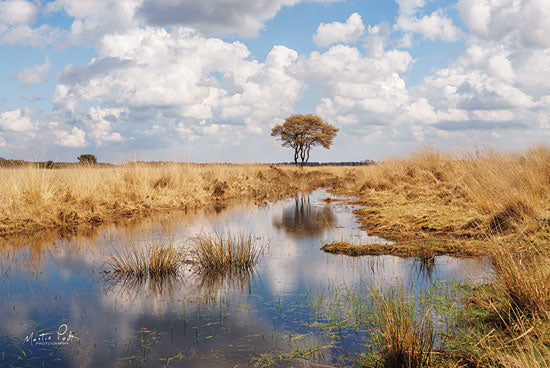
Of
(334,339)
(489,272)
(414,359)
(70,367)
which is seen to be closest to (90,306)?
(70,367)

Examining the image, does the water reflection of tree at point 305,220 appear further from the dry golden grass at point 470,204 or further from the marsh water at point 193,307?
the marsh water at point 193,307

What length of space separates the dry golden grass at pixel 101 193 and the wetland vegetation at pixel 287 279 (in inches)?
3.0

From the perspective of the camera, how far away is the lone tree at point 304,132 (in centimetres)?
4831

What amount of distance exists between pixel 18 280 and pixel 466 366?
21.6 ft

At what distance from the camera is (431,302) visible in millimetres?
4758

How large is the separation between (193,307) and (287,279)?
167 cm

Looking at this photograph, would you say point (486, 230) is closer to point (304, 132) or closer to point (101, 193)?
point (101, 193)

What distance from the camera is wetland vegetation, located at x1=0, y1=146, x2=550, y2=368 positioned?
A: 3.70m

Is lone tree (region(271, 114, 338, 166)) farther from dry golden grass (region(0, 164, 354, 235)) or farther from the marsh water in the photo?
the marsh water

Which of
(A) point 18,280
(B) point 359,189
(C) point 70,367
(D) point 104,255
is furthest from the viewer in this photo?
(B) point 359,189

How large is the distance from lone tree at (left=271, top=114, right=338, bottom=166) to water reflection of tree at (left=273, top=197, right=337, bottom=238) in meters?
32.9

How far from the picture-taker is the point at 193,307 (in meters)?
4.95

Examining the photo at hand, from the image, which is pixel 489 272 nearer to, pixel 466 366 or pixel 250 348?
pixel 466 366

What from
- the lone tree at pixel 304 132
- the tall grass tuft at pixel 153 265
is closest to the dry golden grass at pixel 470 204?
the tall grass tuft at pixel 153 265
